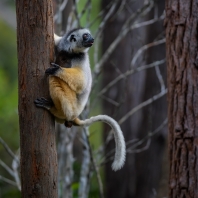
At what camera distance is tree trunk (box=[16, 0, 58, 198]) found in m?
4.08

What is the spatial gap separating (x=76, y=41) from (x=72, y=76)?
0.41 m

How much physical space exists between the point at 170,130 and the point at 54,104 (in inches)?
43.6

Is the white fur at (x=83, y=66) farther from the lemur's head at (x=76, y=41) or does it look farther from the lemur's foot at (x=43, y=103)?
the lemur's foot at (x=43, y=103)

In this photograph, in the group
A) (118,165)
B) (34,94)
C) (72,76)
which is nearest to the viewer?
(34,94)

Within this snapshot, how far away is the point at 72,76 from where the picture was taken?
4512 mm

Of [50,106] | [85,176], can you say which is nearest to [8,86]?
[85,176]

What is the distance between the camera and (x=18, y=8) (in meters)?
4.11

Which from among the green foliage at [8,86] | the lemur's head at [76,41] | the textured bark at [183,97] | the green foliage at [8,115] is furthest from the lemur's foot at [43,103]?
the green foliage at [8,86]

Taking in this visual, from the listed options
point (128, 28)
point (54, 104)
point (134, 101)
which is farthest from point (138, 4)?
point (54, 104)

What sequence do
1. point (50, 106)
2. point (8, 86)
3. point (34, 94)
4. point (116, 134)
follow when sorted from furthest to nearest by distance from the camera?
point (8, 86) → point (116, 134) → point (50, 106) → point (34, 94)

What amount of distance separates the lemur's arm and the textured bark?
0.82m

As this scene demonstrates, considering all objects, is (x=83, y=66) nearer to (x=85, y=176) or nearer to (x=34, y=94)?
(x=34, y=94)

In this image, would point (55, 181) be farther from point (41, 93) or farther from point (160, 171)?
point (160, 171)

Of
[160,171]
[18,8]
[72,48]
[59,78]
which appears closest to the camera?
[18,8]
